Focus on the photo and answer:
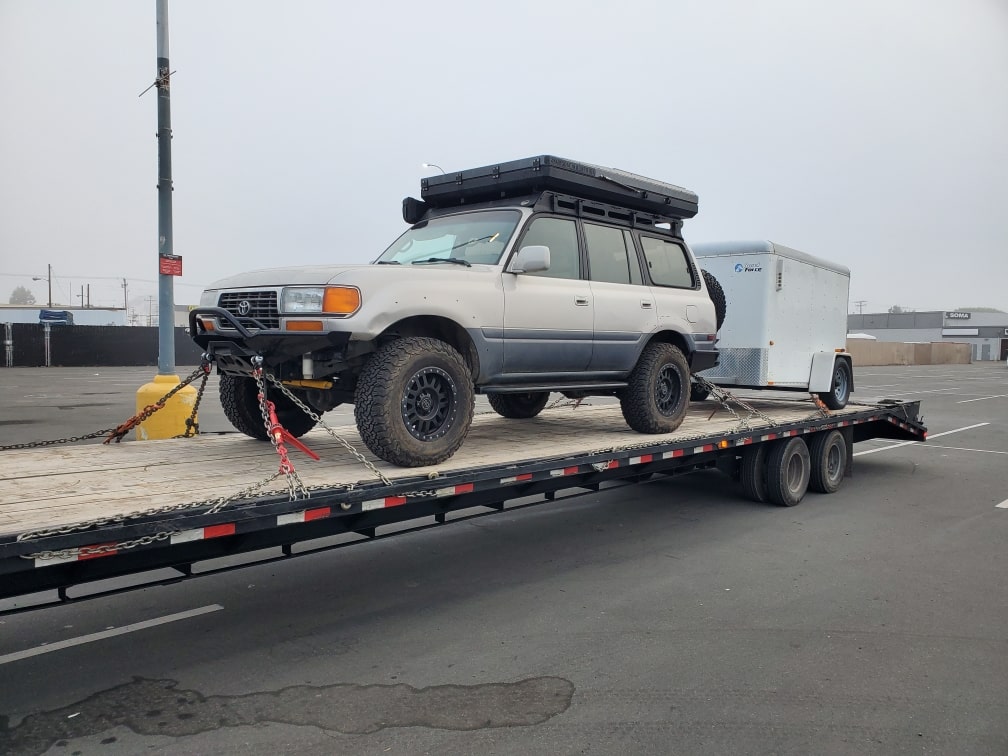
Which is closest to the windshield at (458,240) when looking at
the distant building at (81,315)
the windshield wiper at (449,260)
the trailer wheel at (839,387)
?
the windshield wiper at (449,260)

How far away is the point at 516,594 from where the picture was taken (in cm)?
533

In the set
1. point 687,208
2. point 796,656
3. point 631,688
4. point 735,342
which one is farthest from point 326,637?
point 735,342

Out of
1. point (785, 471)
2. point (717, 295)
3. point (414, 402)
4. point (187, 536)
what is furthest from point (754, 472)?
point (187, 536)

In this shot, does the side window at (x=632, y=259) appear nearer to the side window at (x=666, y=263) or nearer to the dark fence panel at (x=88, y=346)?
the side window at (x=666, y=263)

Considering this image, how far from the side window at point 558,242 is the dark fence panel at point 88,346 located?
3173cm

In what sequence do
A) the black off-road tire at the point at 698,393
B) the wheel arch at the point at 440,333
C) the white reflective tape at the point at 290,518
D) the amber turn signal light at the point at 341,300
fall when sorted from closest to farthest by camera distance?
1. the white reflective tape at the point at 290,518
2. the amber turn signal light at the point at 341,300
3. the wheel arch at the point at 440,333
4. the black off-road tire at the point at 698,393

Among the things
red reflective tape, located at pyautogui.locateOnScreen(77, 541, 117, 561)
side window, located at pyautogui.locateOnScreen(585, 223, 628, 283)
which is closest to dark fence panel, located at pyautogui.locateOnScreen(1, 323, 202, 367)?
side window, located at pyautogui.locateOnScreen(585, 223, 628, 283)

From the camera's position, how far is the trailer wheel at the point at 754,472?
8.06 meters

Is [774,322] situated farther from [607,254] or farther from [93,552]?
[93,552]

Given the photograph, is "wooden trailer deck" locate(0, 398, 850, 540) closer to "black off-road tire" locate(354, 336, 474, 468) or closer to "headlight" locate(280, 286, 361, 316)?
"black off-road tire" locate(354, 336, 474, 468)

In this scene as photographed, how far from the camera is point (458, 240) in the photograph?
612 cm

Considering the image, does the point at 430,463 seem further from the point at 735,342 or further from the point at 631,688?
the point at 735,342

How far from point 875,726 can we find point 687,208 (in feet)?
17.0

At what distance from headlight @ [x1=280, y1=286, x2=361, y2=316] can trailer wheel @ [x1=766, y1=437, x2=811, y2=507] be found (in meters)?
5.15
